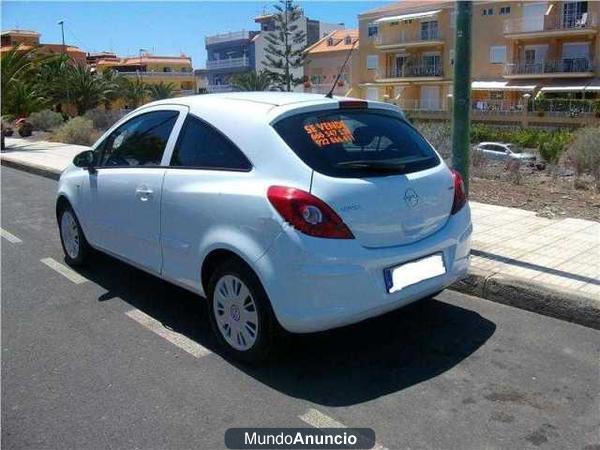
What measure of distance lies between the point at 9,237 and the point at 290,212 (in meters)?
5.49

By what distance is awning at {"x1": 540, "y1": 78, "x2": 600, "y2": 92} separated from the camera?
144 ft

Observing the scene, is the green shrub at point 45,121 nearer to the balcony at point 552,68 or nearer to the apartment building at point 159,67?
the balcony at point 552,68

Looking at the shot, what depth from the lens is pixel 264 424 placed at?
327 cm

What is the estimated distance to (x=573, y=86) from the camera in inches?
1780

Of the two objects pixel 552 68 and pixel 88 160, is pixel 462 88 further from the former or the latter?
pixel 552 68

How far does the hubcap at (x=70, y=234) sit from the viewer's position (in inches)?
237

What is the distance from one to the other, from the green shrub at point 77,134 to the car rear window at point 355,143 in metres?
19.0

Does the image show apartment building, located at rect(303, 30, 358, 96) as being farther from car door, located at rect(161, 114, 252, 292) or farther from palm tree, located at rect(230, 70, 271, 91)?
car door, located at rect(161, 114, 252, 292)

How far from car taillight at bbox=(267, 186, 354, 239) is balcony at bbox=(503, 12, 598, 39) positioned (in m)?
48.0

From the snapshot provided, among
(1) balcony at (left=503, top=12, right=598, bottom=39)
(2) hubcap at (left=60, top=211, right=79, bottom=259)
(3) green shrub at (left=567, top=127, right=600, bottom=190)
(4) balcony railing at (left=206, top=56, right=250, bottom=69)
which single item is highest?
(4) balcony railing at (left=206, top=56, right=250, bottom=69)

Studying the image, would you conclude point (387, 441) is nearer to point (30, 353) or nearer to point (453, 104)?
point (30, 353)

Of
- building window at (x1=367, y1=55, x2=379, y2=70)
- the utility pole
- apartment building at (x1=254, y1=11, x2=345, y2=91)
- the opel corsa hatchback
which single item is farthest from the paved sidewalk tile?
apartment building at (x1=254, y1=11, x2=345, y2=91)

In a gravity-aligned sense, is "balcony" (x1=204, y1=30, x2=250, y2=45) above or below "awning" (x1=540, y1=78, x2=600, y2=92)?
above

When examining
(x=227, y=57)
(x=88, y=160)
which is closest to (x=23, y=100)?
(x=88, y=160)
